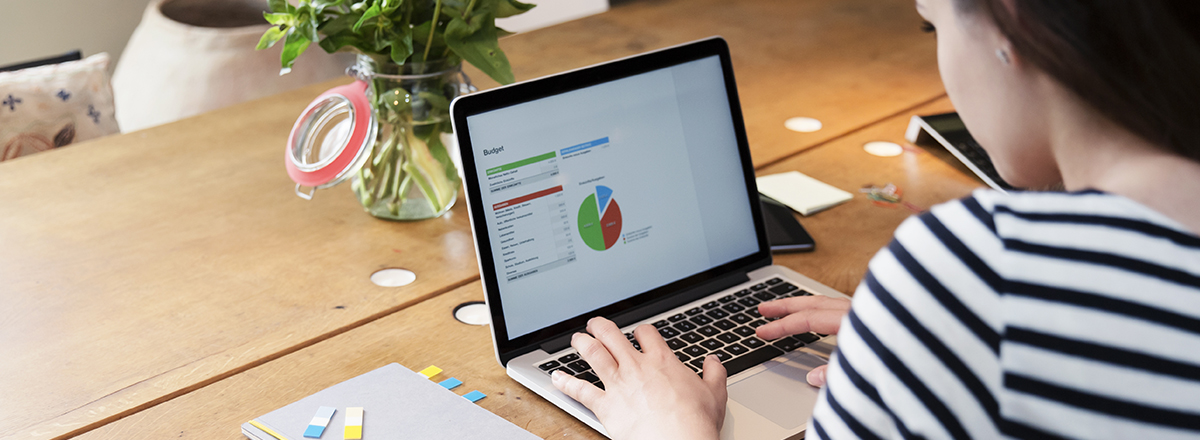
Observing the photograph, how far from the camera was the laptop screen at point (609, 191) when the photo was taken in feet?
2.84

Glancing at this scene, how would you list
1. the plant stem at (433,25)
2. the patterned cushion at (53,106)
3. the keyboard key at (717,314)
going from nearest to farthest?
1. the keyboard key at (717,314)
2. the plant stem at (433,25)
3. the patterned cushion at (53,106)

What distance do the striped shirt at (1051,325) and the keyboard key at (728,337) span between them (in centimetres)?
40

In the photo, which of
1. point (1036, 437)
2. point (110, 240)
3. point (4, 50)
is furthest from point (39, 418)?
point (4, 50)

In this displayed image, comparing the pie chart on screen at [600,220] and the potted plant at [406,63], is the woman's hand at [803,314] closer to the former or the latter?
the pie chart on screen at [600,220]

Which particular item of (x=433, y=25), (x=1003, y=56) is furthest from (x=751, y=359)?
(x=433, y=25)

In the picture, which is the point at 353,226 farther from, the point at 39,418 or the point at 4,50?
the point at 4,50

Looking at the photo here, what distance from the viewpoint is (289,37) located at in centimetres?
109

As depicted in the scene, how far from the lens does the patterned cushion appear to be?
1.63 meters

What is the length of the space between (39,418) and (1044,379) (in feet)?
2.61

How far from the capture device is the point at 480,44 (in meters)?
1.09

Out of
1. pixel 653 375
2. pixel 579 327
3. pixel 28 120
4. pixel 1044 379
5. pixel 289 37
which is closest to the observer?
pixel 1044 379

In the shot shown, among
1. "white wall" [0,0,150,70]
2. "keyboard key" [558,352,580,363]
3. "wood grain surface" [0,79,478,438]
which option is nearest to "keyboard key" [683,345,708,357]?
"keyboard key" [558,352,580,363]

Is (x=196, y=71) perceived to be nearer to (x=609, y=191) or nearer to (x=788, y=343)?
(x=609, y=191)

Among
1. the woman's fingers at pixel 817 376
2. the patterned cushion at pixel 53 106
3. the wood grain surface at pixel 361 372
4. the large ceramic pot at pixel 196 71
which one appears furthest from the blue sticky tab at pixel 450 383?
the large ceramic pot at pixel 196 71
